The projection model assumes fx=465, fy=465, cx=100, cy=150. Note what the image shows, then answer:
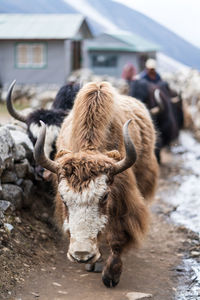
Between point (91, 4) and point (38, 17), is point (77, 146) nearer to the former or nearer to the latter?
point (91, 4)

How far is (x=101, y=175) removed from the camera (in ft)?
10.9

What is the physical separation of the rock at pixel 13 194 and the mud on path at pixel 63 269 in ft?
0.48

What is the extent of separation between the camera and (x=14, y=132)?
5359 mm

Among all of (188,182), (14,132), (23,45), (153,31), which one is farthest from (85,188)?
(23,45)

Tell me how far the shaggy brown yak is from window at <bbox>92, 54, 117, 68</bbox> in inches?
759

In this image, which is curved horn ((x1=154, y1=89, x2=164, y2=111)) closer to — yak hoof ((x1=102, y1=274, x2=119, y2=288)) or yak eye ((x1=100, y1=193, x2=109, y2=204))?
yak hoof ((x1=102, y1=274, x2=119, y2=288))

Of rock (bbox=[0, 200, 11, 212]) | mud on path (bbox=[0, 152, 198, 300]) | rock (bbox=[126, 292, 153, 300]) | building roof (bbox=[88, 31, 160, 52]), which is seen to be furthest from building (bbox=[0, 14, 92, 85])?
rock (bbox=[126, 292, 153, 300])

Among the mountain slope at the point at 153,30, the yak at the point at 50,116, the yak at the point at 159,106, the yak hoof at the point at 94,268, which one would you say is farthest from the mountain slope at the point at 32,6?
the yak hoof at the point at 94,268

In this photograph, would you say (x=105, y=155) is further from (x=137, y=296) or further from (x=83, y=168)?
(x=137, y=296)

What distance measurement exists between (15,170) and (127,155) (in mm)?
1891

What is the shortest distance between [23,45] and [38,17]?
152 centimetres

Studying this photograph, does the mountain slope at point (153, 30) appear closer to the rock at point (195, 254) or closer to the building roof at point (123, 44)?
the rock at point (195, 254)

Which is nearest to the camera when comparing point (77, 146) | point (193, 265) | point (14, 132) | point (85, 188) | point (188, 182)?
point (85, 188)

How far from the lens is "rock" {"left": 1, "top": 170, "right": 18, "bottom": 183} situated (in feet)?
15.2
